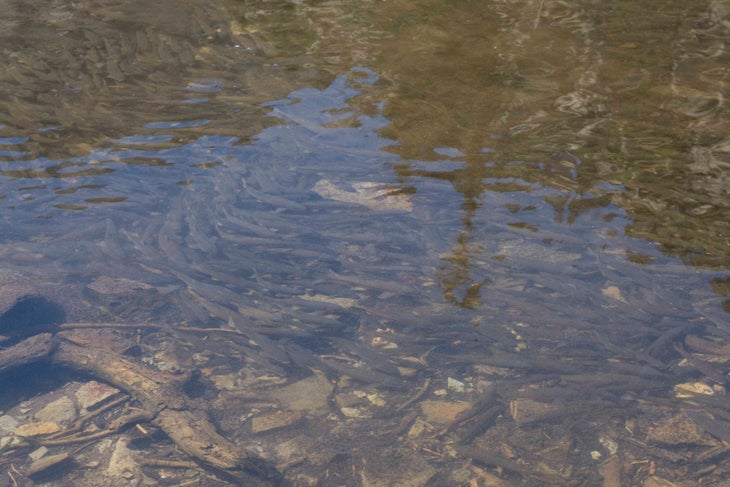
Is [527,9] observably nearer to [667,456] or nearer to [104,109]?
[104,109]

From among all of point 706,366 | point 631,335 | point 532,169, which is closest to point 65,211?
point 532,169

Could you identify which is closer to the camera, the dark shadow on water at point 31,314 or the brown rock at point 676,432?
the brown rock at point 676,432

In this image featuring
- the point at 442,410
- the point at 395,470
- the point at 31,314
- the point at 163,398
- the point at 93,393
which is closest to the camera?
the point at 395,470

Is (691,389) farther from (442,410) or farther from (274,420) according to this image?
(274,420)

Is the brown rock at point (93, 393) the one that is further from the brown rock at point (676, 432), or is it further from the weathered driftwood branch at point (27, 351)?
the brown rock at point (676, 432)

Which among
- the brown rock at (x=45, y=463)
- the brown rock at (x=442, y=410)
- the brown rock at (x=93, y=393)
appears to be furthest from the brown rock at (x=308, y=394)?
the brown rock at (x=45, y=463)

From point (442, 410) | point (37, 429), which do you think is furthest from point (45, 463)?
point (442, 410)

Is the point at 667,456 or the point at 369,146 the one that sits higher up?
the point at 369,146

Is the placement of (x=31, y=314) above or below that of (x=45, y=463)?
above
